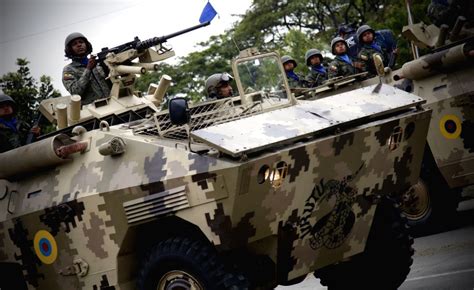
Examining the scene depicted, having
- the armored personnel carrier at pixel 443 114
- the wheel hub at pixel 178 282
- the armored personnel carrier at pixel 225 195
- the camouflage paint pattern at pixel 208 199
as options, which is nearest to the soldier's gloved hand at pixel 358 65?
the armored personnel carrier at pixel 443 114

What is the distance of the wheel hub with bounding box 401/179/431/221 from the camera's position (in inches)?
479

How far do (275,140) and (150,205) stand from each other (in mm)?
1130

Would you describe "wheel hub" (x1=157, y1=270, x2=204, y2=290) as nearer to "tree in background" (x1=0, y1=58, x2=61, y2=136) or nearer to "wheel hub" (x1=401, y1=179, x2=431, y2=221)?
"wheel hub" (x1=401, y1=179, x2=431, y2=221)

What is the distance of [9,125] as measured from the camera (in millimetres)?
11062

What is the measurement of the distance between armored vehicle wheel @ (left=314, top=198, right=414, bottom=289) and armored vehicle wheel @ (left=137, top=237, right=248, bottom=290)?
1910 mm

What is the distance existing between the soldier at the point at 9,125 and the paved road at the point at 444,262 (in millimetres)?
3601

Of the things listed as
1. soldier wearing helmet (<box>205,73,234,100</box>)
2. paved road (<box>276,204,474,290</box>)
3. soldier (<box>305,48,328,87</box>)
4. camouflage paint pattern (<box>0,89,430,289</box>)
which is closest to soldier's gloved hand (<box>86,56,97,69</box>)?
soldier wearing helmet (<box>205,73,234,100</box>)

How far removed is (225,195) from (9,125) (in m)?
4.52

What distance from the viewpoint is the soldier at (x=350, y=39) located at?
1572 cm

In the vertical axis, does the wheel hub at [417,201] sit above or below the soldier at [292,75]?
below

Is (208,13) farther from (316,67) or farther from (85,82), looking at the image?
(316,67)

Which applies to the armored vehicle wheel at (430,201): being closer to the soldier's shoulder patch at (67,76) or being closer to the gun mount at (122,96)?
the gun mount at (122,96)

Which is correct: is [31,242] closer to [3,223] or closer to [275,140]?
[3,223]

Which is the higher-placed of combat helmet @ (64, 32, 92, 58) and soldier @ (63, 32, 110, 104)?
combat helmet @ (64, 32, 92, 58)
